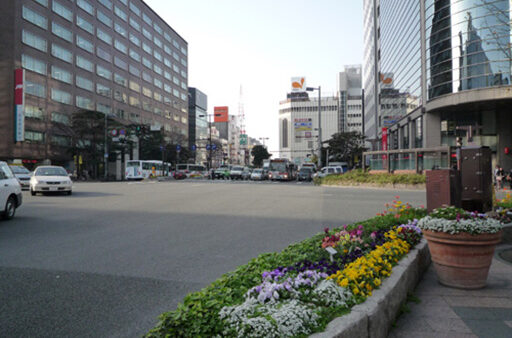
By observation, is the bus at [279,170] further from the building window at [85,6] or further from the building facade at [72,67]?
the building window at [85,6]

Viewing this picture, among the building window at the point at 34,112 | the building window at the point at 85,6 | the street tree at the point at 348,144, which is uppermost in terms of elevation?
the building window at the point at 85,6

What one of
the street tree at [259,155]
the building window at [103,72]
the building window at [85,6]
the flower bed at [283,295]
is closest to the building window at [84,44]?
the building window at [103,72]

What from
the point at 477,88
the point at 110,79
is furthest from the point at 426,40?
the point at 110,79

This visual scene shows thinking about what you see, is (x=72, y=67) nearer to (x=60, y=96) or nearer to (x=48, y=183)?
(x=60, y=96)

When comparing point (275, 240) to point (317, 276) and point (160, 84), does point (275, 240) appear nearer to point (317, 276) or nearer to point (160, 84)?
point (317, 276)

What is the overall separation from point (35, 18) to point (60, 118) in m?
13.9

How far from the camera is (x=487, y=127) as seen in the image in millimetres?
36469

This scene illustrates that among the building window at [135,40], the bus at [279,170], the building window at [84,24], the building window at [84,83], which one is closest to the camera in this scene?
the bus at [279,170]

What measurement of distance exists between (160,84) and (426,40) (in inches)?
2757

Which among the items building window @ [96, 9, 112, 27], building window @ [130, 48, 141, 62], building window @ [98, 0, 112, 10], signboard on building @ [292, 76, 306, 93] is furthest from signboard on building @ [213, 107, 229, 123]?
building window @ [98, 0, 112, 10]

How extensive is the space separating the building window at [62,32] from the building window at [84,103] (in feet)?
29.8

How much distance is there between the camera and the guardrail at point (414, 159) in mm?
27733

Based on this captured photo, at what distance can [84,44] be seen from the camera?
206ft

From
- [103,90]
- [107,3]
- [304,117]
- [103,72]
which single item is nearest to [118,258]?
[103,90]
